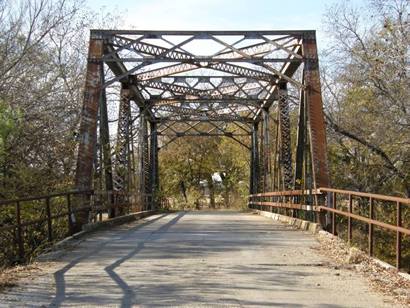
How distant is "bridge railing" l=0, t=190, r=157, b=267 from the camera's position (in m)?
11.4

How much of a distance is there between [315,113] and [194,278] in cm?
952

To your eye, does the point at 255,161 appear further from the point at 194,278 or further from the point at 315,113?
the point at 194,278

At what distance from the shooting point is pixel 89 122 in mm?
16516

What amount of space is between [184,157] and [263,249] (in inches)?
1960

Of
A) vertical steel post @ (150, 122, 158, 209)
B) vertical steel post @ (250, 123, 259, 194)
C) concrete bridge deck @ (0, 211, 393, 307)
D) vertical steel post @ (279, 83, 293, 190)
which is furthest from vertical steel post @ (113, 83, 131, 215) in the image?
vertical steel post @ (250, 123, 259, 194)

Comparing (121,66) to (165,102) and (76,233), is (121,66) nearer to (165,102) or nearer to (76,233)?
(76,233)

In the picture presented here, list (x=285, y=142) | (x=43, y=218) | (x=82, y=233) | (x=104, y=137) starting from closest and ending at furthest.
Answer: (x=43, y=218) → (x=82, y=233) → (x=104, y=137) → (x=285, y=142)

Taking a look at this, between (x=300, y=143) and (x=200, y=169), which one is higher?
(x=300, y=143)

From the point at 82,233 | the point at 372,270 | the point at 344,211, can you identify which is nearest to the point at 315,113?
the point at 344,211

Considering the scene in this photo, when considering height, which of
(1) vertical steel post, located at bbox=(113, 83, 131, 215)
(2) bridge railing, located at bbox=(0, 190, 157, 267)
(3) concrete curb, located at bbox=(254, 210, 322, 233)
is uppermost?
(1) vertical steel post, located at bbox=(113, 83, 131, 215)

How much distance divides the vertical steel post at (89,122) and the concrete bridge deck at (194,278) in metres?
3.60

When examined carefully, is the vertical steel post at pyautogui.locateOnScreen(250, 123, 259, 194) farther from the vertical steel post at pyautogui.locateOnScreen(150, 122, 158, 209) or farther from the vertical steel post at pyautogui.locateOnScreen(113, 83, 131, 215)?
the vertical steel post at pyautogui.locateOnScreen(113, 83, 131, 215)

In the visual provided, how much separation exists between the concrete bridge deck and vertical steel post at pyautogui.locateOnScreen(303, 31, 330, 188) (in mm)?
3913

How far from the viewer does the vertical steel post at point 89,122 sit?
15992 millimetres
